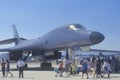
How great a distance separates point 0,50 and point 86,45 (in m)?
13.0

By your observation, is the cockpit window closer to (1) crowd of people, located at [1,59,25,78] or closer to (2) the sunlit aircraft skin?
(2) the sunlit aircraft skin

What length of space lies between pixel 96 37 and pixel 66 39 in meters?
4.07

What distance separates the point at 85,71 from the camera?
70.4 feet

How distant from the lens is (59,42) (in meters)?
29.4

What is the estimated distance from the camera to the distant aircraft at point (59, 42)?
2600 cm

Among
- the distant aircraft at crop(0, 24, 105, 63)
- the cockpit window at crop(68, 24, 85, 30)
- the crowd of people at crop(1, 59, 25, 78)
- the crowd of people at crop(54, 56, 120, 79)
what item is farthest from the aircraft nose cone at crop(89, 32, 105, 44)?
the crowd of people at crop(1, 59, 25, 78)

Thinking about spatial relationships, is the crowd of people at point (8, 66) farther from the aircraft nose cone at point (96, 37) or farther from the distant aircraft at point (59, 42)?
the aircraft nose cone at point (96, 37)

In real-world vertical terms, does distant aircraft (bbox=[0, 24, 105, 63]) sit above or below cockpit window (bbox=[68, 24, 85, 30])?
below

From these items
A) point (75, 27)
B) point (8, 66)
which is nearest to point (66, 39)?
point (75, 27)

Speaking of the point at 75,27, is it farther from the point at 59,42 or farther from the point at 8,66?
the point at 8,66

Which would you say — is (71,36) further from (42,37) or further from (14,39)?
(14,39)

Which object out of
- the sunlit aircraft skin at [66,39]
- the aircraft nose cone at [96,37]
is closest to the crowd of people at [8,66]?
the sunlit aircraft skin at [66,39]

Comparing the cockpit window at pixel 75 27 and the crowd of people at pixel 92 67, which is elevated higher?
the cockpit window at pixel 75 27

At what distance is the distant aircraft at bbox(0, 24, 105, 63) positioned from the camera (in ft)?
85.3
